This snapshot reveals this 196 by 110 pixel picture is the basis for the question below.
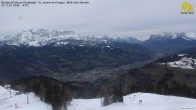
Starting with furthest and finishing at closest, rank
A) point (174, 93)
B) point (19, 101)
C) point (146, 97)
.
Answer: point (174, 93), point (19, 101), point (146, 97)

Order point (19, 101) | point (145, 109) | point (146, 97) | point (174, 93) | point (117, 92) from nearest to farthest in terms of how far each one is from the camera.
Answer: point (145, 109)
point (117, 92)
point (146, 97)
point (19, 101)
point (174, 93)

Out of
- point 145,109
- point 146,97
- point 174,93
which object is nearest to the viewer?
point 145,109

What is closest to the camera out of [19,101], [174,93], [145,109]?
[145,109]

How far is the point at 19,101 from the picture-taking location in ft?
405

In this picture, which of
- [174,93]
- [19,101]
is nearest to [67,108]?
[19,101]

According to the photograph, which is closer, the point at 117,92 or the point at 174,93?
the point at 117,92

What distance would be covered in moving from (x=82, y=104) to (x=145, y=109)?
176ft

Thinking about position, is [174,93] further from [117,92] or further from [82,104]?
[117,92]

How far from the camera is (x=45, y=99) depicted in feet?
384

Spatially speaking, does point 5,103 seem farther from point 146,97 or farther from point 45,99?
point 146,97

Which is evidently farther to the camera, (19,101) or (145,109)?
(19,101)

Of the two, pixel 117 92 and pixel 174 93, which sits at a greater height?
pixel 117 92

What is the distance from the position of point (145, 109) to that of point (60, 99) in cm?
4375

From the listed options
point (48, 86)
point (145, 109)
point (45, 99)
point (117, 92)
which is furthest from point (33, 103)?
point (145, 109)
